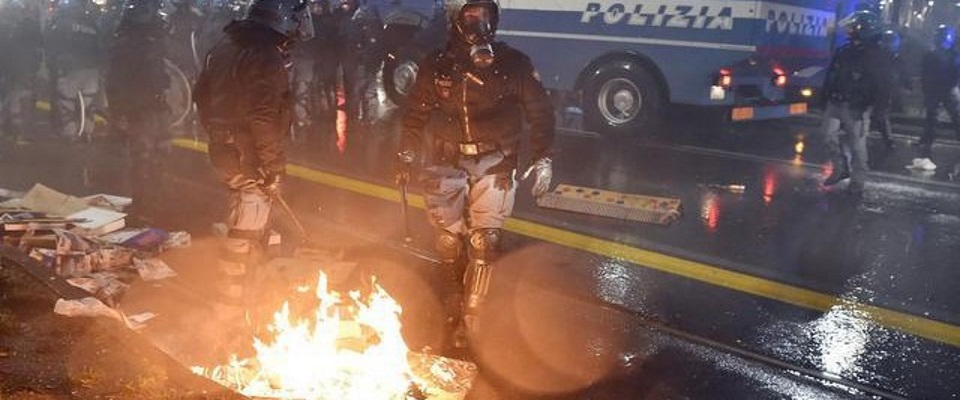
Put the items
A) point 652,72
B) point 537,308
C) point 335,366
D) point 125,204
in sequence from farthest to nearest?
point 652,72
point 125,204
point 537,308
point 335,366

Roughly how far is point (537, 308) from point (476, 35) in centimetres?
192

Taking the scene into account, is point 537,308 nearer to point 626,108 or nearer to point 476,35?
point 476,35

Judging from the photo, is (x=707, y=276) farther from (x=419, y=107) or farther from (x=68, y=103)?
(x=68, y=103)

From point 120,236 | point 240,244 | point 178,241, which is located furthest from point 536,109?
point 120,236

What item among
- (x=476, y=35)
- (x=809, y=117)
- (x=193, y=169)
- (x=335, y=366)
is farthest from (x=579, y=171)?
(x=809, y=117)

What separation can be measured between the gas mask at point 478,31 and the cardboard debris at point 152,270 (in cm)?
274

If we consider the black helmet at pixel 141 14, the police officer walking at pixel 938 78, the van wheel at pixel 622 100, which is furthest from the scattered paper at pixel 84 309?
the police officer walking at pixel 938 78

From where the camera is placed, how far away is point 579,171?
985 cm

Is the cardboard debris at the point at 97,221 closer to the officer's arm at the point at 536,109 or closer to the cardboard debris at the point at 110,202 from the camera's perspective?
the cardboard debris at the point at 110,202

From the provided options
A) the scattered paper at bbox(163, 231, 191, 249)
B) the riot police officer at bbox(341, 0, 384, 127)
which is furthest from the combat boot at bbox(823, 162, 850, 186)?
the scattered paper at bbox(163, 231, 191, 249)

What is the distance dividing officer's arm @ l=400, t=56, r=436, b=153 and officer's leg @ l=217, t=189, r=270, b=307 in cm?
91

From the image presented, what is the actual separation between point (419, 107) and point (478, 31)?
0.63 metres

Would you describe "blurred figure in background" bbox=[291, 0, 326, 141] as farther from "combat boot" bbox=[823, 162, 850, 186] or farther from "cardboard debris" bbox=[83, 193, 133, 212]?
"combat boot" bbox=[823, 162, 850, 186]

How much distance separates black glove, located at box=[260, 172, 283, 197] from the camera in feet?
15.5
